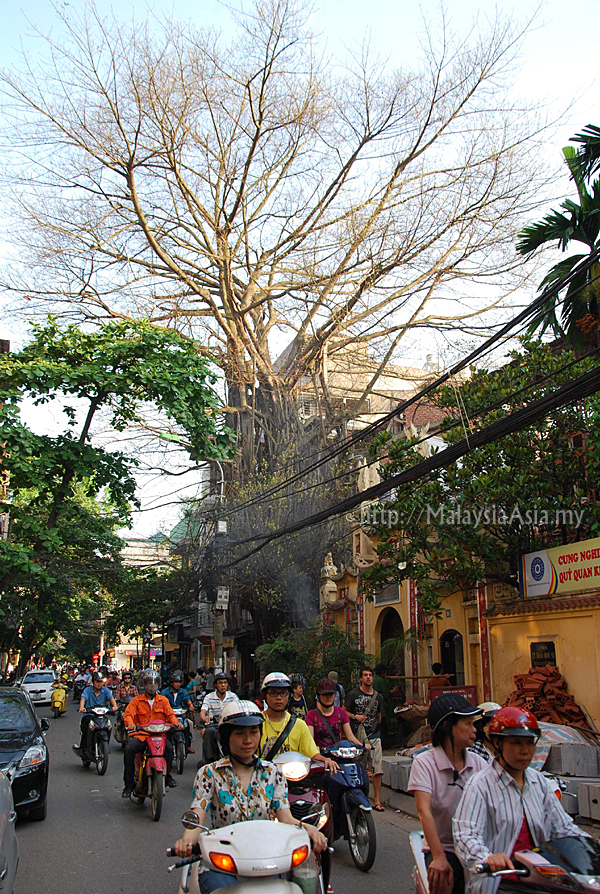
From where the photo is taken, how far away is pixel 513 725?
3.46m

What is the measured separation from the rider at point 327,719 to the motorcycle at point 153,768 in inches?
92.8

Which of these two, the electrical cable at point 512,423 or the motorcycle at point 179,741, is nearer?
the electrical cable at point 512,423

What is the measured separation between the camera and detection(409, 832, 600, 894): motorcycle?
281cm

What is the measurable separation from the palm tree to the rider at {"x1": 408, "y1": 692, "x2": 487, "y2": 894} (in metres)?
9.78

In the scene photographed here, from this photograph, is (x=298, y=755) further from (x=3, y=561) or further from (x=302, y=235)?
(x=302, y=235)

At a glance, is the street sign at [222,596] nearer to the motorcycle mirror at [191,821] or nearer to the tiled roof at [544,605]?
the tiled roof at [544,605]

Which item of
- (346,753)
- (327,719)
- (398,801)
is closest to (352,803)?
(346,753)

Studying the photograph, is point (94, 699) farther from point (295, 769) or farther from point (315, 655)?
point (295, 769)

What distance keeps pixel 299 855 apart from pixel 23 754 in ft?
19.5

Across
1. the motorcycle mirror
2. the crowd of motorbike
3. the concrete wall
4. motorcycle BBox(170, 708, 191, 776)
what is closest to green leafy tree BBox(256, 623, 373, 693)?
the concrete wall

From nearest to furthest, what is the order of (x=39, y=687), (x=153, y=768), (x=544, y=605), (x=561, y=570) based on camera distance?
(x=153, y=768) → (x=561, y=570) → (x=544, y=605) → (x=39, y=687)

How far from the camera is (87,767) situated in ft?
44.1

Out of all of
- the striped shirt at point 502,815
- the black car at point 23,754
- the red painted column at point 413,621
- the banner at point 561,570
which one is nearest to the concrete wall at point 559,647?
the banner at point 561,570

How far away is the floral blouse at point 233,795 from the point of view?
391cm
